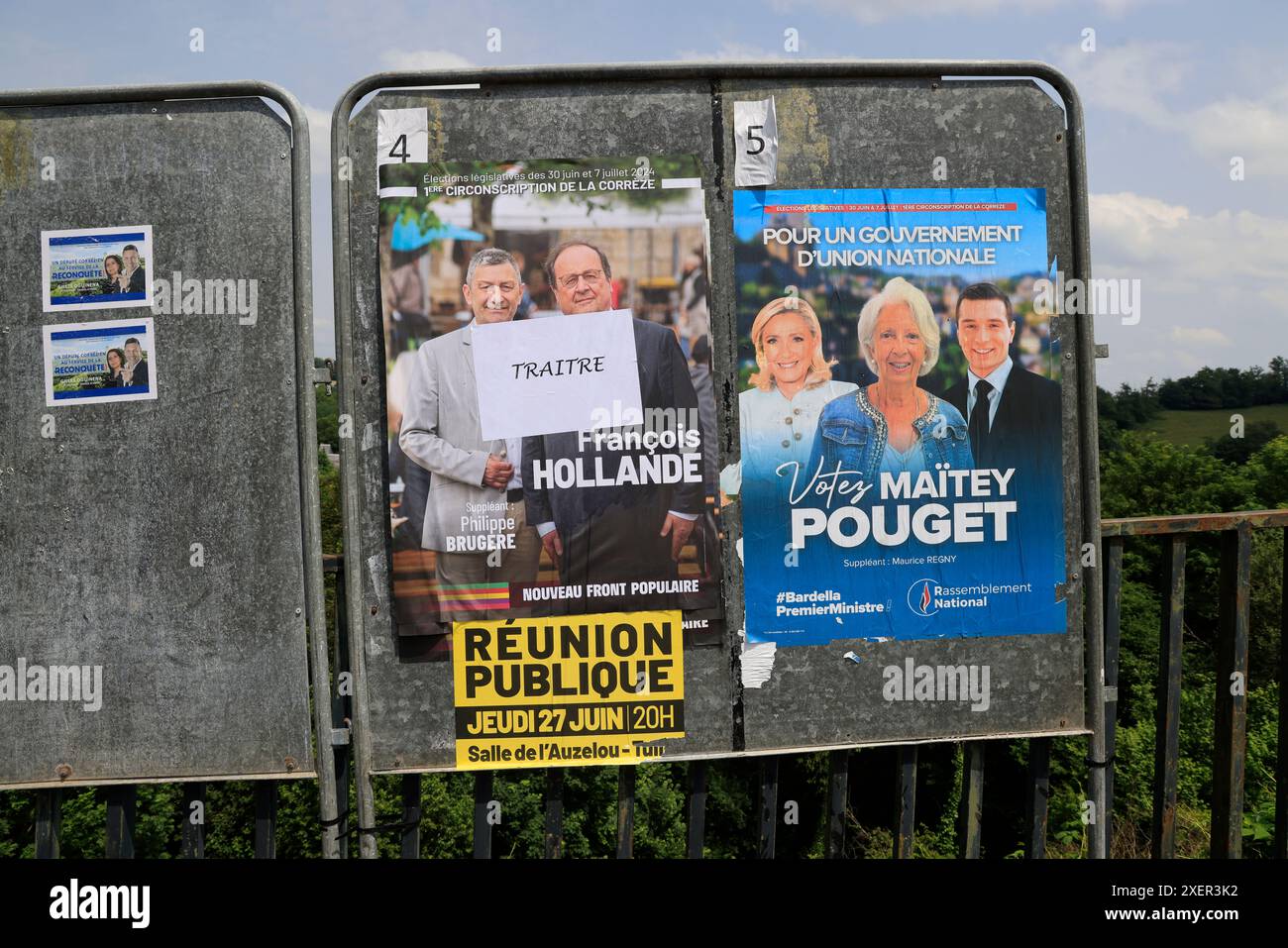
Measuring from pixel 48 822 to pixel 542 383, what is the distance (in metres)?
2.43

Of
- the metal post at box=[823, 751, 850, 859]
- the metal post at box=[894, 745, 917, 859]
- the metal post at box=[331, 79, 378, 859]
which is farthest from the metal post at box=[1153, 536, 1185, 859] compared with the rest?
the metal post at box=[331, 79, 378, 859]

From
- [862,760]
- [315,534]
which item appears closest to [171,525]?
[315,534]

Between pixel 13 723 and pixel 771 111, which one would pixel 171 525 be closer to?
pixel 13 723

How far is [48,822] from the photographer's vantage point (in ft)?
12.5

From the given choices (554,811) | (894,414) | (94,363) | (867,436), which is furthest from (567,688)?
(94,363)

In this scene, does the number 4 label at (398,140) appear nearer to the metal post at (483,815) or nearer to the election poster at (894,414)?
the election poster at (894,414)

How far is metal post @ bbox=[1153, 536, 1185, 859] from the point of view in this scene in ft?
13.4

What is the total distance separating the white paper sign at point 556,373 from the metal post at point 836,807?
150 centimetres

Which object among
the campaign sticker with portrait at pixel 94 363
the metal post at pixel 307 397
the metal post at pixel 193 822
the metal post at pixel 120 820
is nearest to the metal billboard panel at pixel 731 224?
the metal post at pixel 307 397

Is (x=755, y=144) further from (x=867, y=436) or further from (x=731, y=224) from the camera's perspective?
(x=867, y=436)

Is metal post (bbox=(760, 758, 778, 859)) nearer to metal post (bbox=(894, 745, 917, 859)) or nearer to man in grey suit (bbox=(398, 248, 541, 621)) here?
metal post (bbox=(894, 745, 917, 859))

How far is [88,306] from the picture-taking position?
143 inches

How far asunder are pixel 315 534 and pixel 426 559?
1.28ft

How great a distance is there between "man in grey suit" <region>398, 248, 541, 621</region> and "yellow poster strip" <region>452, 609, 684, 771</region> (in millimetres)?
199
